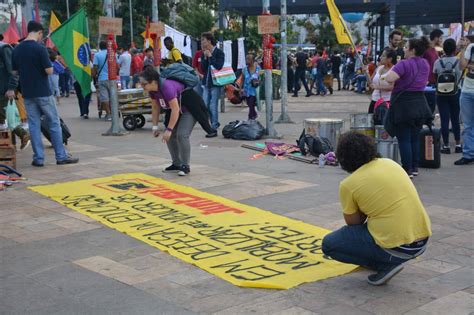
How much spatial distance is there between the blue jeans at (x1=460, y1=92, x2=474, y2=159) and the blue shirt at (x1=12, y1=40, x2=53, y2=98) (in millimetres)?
5849

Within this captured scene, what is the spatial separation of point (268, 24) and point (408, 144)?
4458 millimetres

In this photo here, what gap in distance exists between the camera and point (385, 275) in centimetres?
460

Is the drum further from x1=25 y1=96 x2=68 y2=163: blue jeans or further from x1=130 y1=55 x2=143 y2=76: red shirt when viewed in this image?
x1=130 y1=55 x2=143 y2=76: red shirt

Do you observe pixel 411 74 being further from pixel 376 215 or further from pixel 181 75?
pixel 376 215

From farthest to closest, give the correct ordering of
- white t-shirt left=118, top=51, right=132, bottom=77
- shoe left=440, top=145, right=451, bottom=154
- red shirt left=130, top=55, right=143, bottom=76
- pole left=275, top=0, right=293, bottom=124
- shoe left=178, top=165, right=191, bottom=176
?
red shirt left=130, top=55, right=143, bottom=76 → white t-shirt left=118, top=51, right=132, bottom=77 → pole left=275, top=0, right=293, bottom=124 → shoe left=440, top=145, right=451, bottom=154 → shoe left=178, top=165, right=191, bottom=176

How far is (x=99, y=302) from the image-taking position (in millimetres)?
4383

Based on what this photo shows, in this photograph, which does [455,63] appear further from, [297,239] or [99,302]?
[99,302]

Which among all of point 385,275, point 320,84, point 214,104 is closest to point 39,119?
point 214,104

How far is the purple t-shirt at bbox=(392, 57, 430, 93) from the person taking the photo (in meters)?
8.10

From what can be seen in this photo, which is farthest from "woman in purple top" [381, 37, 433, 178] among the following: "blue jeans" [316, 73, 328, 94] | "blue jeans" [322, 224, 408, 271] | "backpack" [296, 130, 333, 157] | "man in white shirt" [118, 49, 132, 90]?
"blue jeans" [316, 73, 328, 94]

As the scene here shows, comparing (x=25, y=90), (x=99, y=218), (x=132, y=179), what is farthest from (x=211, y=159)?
(x=99, y=218)

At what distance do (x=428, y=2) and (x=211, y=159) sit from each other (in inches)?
619

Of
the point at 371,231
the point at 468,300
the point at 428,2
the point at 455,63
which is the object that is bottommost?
the point at 468,300

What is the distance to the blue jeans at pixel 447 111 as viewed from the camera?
33.4 ft
